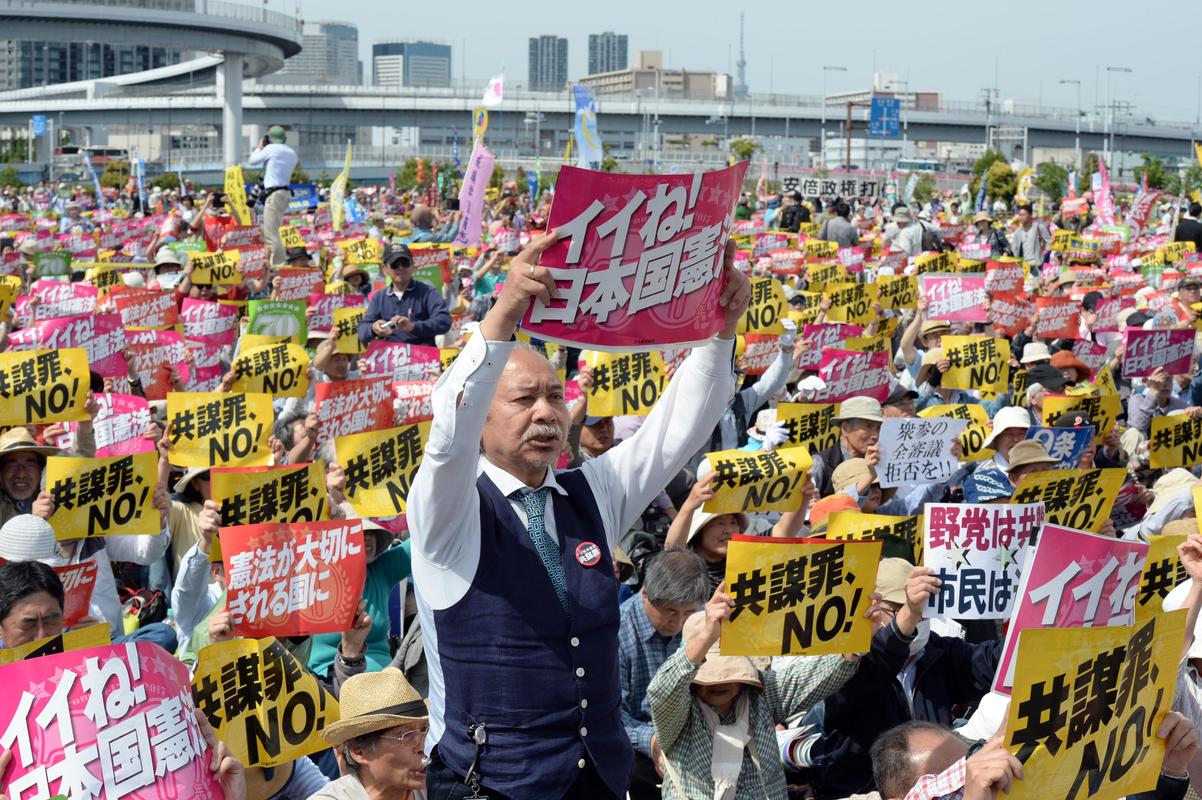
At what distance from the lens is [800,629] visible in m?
4.77

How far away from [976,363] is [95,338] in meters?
5.57

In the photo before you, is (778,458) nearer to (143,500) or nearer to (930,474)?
(930,474)

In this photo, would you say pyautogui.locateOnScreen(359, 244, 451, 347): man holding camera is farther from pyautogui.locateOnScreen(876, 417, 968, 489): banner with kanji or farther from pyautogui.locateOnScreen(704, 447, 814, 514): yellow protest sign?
pyautogui.locateOnScreen(704, 447, 814, 514): yellow protest sign

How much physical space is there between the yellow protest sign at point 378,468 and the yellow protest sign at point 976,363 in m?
4.32

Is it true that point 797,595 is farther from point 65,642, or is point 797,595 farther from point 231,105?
point 231,105

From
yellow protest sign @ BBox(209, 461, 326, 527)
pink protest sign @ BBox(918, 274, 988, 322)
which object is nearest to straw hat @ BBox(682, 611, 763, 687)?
yellow protest sign @ BBox(209, 461, 326, 527)

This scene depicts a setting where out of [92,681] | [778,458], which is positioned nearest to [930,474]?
[778,458]

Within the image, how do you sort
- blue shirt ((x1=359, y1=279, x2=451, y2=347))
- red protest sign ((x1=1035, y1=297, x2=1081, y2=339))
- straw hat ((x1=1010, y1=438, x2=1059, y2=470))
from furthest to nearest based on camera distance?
red protest sign ((x1=1035, y1=297, x2=1081, y2=339)) → blue shirt ((x1=359, y1=279, x2=451, y2=347)) → straw hat ((x1=1010, y1=438, x2=1059, y2=470))

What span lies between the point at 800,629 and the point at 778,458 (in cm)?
180

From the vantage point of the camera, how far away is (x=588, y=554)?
3.59 meters

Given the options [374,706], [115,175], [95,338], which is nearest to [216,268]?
[95,338]

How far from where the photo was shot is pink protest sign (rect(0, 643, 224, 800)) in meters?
3.34

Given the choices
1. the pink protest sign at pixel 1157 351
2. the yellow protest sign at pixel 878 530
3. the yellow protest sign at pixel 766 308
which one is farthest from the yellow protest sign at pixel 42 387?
the pink protest sign at pixel 1157 351

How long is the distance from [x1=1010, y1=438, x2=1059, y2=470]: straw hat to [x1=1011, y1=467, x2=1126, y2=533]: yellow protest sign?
0.87 m
